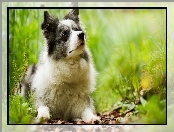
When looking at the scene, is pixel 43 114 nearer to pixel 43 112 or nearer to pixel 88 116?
pixel 43 112

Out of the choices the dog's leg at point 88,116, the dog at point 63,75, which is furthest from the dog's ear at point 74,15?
the dog's leg at point 88,116

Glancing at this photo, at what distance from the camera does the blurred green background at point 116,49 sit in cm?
370

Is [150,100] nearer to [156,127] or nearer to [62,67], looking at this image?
[156,127]

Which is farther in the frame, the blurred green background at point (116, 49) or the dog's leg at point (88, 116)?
the blurred green background at point (116, 49)

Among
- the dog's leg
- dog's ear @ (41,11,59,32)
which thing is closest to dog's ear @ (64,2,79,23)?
dog's ear @ (41,11,59,32)

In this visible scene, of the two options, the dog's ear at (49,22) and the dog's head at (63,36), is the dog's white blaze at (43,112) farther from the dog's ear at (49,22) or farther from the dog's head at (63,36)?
the dog's ear at (49,22)

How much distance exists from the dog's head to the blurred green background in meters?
0.15

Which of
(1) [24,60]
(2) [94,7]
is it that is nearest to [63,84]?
(1) [24,60]

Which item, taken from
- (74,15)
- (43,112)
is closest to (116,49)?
(74,15)

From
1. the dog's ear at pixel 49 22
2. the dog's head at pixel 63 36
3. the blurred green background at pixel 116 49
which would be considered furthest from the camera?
the blurred green background at pixel 116 49

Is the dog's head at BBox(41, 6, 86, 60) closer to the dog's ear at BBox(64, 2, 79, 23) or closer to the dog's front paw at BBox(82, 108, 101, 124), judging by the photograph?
the dog's ear at BBox(64, 2, 79, 23)

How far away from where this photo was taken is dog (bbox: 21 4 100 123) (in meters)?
3.48

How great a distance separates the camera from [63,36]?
11.3 ft

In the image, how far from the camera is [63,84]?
358cm
